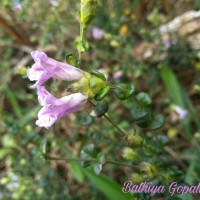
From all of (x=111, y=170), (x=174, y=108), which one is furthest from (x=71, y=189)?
(x=174, y=108)

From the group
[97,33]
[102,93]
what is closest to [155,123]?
[102,93]

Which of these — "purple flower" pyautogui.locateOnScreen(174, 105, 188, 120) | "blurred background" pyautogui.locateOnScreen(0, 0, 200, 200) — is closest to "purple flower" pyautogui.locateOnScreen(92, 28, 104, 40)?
"blurred background" pyautogui.locateOnScreen(0, 0, 200, 200)

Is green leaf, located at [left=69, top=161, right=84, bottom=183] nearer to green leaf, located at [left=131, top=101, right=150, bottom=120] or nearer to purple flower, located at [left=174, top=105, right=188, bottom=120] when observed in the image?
purple flower, located at [left=174, top=105, right=188, bottom=120]

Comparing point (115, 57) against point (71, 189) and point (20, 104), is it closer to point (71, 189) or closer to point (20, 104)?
point (71, 189)

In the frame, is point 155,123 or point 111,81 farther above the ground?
point 111,81

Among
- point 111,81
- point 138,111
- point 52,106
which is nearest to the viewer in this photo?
point 52,106

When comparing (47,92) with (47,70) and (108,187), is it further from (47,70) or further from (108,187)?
(108,187)

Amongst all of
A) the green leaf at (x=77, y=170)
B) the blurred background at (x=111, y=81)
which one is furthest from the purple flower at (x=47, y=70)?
the green leaf at (x=77, y=170)

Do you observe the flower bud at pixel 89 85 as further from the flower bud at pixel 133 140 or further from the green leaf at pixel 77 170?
the green leaf at pixel 77 170
